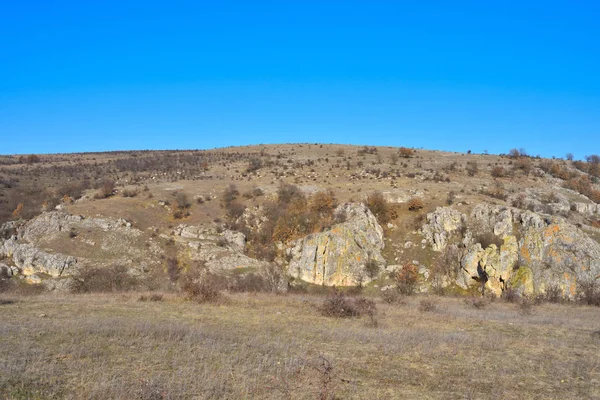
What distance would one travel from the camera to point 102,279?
92.0 feet

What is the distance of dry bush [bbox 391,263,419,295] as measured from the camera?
97.6 ft

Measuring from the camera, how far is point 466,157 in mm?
68688

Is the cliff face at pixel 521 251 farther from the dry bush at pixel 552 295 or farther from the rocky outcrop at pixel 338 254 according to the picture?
the rocky outcrop at pixel 338 254

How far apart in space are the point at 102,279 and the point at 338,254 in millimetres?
17868

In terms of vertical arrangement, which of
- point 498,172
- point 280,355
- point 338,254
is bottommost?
point 280,355

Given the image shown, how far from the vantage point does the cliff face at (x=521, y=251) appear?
2875 centimetres

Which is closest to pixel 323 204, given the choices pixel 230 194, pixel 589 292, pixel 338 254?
pixel 338 254

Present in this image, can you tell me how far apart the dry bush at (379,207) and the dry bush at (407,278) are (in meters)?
6.59

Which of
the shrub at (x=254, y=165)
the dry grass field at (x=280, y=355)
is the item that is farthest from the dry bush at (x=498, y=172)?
the dry grass field at (x=280, y=355)

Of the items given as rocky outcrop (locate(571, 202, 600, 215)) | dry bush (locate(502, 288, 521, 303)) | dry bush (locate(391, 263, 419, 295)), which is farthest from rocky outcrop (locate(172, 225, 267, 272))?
rocky outcrop (locate(571, 202, 600, 215))

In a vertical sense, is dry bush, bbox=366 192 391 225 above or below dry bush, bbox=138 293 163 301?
above

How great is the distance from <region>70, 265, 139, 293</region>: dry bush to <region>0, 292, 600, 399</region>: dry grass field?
344 inches

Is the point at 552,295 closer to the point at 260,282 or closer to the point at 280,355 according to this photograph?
the point at 260,282

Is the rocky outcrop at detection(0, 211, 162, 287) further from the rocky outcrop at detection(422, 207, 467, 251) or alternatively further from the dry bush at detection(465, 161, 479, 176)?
the dry bush at detection(465, 161, 479, 176)
